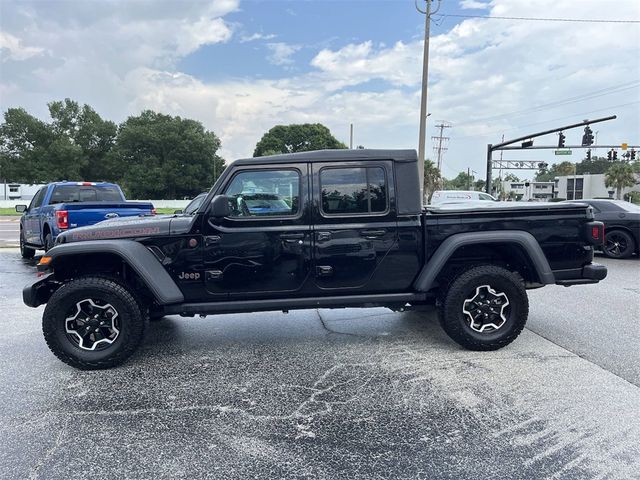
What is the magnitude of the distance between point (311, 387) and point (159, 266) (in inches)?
68.2

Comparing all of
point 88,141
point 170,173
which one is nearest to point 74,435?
point 170,173

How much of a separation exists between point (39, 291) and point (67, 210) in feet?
15.0

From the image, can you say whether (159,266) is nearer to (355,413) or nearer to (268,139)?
(355,413)

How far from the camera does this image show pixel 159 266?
4.00 meters

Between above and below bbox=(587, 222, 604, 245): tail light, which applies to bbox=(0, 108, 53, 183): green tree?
above

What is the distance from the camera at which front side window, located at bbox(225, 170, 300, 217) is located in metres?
4.15

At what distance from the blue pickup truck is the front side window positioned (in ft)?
16.4

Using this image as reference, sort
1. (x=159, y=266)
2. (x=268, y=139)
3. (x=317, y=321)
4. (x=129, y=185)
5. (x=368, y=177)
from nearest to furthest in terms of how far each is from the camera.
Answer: (x=159, y=266), (x=368, y=177), (x=317, y=321), (x=129, y=185), (x=268, y=139)

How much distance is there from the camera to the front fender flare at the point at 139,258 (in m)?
3.89

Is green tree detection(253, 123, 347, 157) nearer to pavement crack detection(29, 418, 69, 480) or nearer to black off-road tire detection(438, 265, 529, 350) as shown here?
black off-road tire detection(438, 265, 529, 350)

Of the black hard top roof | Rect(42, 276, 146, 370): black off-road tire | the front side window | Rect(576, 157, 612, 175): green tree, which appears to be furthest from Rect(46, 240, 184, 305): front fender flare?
Rect(576, 157, 612, 175): green tree

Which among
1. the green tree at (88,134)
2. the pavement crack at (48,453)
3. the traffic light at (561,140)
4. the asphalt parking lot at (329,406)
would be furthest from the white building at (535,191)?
the pavement crack at (48,453)

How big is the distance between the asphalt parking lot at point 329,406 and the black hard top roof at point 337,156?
1909 millimetres

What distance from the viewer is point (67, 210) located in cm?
817
